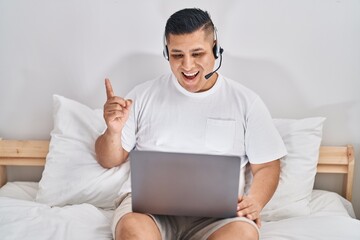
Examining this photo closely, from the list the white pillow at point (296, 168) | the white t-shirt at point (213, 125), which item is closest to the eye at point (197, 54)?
the white t-shirt at point (213, 125)

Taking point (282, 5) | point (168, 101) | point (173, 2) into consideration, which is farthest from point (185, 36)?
point (282, 5)

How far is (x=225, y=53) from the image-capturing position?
73.0 inches

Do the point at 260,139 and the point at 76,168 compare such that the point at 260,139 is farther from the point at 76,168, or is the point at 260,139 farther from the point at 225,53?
the point at 76,168

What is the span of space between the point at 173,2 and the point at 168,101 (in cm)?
49

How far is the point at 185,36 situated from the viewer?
146 cm

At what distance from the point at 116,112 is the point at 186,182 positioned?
0.39 meters

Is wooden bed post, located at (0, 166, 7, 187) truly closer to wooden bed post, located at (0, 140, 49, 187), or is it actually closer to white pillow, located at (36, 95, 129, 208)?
wooden bed post, located at (0, 140, 49, 187)

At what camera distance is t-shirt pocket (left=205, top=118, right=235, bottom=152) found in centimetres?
153

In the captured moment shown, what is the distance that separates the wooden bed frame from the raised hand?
569 millimetres

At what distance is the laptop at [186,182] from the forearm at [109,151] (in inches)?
13.2

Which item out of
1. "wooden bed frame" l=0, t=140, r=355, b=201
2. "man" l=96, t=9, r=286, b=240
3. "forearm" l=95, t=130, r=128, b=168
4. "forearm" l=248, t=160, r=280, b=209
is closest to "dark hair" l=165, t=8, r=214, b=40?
"man" l=96, t=9, r=286, b=240

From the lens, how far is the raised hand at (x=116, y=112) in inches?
56.9

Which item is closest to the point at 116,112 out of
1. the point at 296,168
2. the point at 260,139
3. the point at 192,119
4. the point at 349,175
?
the point at 192,119

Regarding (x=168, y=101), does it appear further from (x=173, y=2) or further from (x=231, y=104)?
(x=173, y=2)
